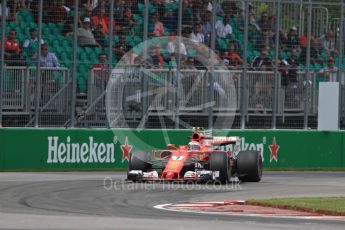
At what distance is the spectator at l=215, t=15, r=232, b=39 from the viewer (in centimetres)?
2947

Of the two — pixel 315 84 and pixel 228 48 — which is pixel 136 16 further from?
pixel 315 84

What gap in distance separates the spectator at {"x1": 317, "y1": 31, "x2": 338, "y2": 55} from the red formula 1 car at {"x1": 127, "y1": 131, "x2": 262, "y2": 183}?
844cm

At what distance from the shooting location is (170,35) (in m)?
28.7

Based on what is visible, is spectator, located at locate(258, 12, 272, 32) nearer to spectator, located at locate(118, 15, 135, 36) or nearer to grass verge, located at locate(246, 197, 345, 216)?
spectator, located at locate(118, 15, 135, 36)

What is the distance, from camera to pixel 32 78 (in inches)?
1058

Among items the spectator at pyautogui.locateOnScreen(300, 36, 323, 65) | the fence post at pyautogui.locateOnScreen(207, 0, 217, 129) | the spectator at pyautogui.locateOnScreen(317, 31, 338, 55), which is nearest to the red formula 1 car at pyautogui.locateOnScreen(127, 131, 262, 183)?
the fence post at pyautogui.locateOnScreen(207, 0, 217, 129)

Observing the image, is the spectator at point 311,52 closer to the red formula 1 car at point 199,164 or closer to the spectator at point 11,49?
the red formula 1 car at point 199,164

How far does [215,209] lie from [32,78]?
11183 millimetres

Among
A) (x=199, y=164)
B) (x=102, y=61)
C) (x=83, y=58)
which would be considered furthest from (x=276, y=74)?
(x=199, y=164)

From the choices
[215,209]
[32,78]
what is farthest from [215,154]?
[32,78]

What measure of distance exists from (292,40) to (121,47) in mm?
5334

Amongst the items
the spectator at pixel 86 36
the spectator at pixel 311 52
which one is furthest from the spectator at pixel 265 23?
the spectator at pixel 86 36

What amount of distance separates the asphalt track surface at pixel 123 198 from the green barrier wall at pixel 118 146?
50.7 inches

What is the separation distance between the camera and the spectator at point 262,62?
30.1 m
